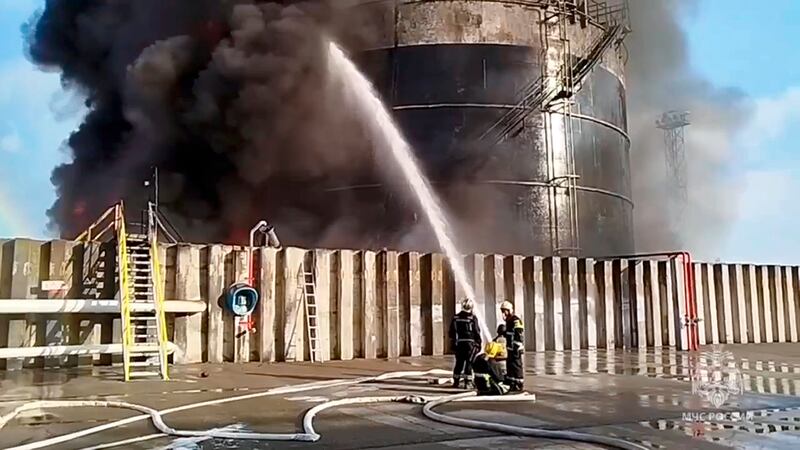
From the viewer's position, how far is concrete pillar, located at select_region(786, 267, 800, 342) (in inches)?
939

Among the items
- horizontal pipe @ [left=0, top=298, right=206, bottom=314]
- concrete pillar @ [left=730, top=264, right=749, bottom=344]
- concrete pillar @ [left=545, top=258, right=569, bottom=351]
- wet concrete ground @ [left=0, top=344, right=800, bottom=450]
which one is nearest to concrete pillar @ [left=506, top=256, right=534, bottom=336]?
concrete pillar @ [left=545, top=258, right=569, bottom=351]

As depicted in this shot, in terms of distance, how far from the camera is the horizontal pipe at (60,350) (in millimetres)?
12625

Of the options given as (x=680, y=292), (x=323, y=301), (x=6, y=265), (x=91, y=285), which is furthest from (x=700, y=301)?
(x=6, y=265)

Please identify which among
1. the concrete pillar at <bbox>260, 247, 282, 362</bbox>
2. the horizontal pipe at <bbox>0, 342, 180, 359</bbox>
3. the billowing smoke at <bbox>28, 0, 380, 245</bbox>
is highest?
the billowing smoke at <bbox>28, 0, 380, 245</bbox>

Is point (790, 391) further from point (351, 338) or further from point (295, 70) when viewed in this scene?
point (295, 70)

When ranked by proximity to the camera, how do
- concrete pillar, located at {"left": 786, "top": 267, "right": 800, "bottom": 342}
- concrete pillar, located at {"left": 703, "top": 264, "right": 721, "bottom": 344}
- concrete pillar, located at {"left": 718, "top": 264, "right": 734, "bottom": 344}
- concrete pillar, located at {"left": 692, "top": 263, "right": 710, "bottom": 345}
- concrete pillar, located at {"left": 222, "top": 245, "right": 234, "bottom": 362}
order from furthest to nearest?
concrete pillar, located at {"left": 786, "top": 267, "right": 800, "bottom": 342} < concrete pillar, located at {"left": 718, "top": 264, "right": 734, "bottom": 344} < concrete pillar, located at {"left": 703, "top": 264, "right": 721, "bottom": 344} < concrete pillar, located at {"left": 692, "top": 263, "right": 710, "bottom": 345} < concrete pillar, located at {"left": 222, "top": 245, "right": 234, "bottom": 362}

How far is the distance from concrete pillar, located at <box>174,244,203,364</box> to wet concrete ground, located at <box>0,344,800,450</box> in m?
1.16

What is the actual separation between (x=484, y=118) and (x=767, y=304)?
10.6 m

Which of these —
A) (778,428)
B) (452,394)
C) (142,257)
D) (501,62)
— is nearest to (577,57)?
(501,62)

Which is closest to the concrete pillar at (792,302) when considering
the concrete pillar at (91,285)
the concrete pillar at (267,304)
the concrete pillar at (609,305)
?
the concrete pillar at (609,305)

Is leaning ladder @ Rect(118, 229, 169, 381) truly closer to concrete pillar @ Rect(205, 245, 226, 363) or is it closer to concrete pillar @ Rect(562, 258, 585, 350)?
concrete pillar @ Rect(205, 245, 226, 363)

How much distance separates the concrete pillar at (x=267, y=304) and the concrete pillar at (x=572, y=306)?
25.4 feet

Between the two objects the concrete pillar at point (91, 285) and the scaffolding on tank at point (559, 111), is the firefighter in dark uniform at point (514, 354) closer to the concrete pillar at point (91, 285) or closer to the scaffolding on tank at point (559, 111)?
the concrete pillar at point (91, 285)

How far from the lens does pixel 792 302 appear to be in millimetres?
24062
